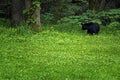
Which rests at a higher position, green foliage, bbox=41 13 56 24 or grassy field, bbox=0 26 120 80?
grassy field, bbox=0 26 120 80

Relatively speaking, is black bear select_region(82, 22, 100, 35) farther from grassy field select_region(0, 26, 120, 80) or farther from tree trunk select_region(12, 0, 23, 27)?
tree trunk select_region(12, 0, 23, 27)

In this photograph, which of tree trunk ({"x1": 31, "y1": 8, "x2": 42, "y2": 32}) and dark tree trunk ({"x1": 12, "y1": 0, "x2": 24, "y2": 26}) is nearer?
tree trunk ({"x1": 31, "y1": 8, "x2": 42, "y2": 32})

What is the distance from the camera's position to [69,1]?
35531mm

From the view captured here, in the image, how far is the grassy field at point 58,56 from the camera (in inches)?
501

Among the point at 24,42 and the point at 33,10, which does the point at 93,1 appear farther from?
the point at 24,42

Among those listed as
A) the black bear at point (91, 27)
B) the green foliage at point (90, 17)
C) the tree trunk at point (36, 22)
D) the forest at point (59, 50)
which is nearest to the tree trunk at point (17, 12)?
the forest at point (59, 50)

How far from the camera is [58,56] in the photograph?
631 inches

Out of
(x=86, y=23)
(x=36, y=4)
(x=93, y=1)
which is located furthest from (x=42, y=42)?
(x=93, y=1)

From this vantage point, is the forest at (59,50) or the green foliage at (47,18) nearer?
the forest at (59,50)

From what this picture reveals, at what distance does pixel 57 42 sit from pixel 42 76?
7865mm

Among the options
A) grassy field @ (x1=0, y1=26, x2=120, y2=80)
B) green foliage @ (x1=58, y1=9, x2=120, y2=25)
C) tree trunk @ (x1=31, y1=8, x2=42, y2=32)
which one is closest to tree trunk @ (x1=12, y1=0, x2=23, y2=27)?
green foliage @ (x1=58, y1=9, x2=120, y2=25)

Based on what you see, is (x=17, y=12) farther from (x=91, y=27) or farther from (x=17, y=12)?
(x=91, y=27)

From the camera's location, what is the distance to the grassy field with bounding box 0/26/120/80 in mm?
12719

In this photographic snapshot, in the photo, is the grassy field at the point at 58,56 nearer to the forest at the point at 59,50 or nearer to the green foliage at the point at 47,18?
the forest at the point at 59,50
